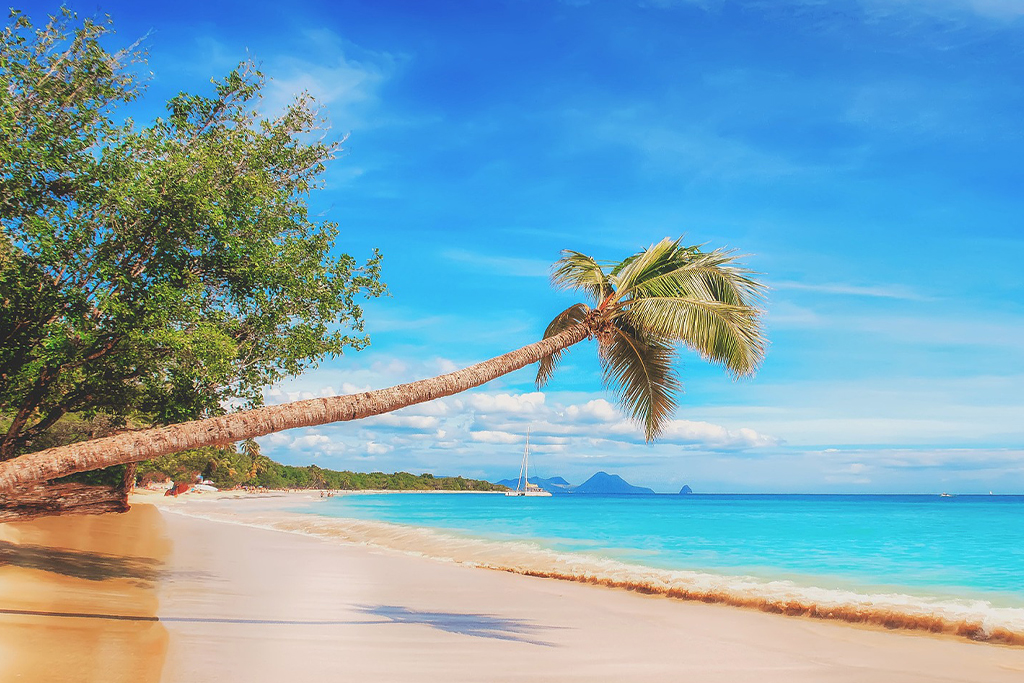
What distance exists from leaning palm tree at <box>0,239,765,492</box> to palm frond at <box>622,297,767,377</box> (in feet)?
0.04

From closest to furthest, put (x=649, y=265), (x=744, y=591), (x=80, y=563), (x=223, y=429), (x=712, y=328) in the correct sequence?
(x=223, y=429) < (x=712, y=328) < (x=649, y=265) < (x=80, y=563) < (x=744, y=591)

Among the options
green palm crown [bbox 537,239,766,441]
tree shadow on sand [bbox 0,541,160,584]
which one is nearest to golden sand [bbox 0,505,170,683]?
tree shadow on sand [bbox 0,541,160,584]

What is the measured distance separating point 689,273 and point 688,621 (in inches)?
219

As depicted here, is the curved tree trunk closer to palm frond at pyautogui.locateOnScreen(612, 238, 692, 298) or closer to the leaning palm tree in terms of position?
the leaning palm tree

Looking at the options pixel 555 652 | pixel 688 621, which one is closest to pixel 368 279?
pixel 555 652

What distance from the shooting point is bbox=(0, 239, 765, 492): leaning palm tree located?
510cm

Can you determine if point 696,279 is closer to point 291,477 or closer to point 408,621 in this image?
point 408,621

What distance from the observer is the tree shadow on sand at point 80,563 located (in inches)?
446

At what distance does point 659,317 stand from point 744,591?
922 cm

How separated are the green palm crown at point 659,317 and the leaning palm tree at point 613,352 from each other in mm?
15

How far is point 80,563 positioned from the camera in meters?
12.4

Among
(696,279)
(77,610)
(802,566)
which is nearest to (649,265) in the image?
(696,279)

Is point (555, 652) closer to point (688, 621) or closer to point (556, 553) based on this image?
point (688, 621)

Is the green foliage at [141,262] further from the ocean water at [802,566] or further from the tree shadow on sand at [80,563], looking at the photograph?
the ocean water at [802,566]
